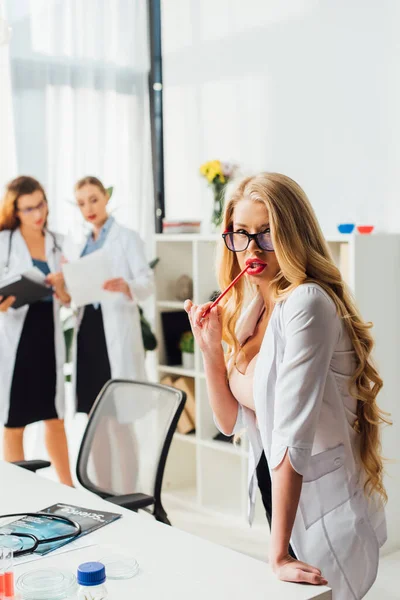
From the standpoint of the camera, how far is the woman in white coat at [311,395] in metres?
1.57

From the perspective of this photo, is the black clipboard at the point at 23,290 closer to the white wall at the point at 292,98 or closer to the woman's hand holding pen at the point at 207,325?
the white wall at the point at 292,98

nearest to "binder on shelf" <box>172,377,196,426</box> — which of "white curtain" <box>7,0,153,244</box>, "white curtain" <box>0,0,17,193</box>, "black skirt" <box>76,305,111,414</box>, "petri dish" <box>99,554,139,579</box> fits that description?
"black skirt" <box>76,305,111,414</box>

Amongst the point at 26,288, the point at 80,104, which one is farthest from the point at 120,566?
the point at 80,104

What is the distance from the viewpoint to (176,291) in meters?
4.31

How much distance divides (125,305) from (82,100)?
1.23m

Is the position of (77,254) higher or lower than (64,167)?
lower

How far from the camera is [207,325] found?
1864 mm

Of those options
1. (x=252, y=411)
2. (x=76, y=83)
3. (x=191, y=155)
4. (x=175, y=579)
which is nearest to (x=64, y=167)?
(x=76, y=83)

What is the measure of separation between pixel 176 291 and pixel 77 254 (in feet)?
2.04

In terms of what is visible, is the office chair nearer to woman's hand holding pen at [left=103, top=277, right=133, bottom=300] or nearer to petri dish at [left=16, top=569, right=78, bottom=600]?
petri dish at [left=16, top=569, right=78, bottom=600]

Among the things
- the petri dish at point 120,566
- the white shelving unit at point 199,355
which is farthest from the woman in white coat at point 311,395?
the white shelving unit at point 199,355

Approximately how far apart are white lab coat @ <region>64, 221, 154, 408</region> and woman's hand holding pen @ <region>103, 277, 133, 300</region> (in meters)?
0.04

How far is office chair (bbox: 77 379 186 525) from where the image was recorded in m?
2.48

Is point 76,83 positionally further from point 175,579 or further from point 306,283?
point 175,579
